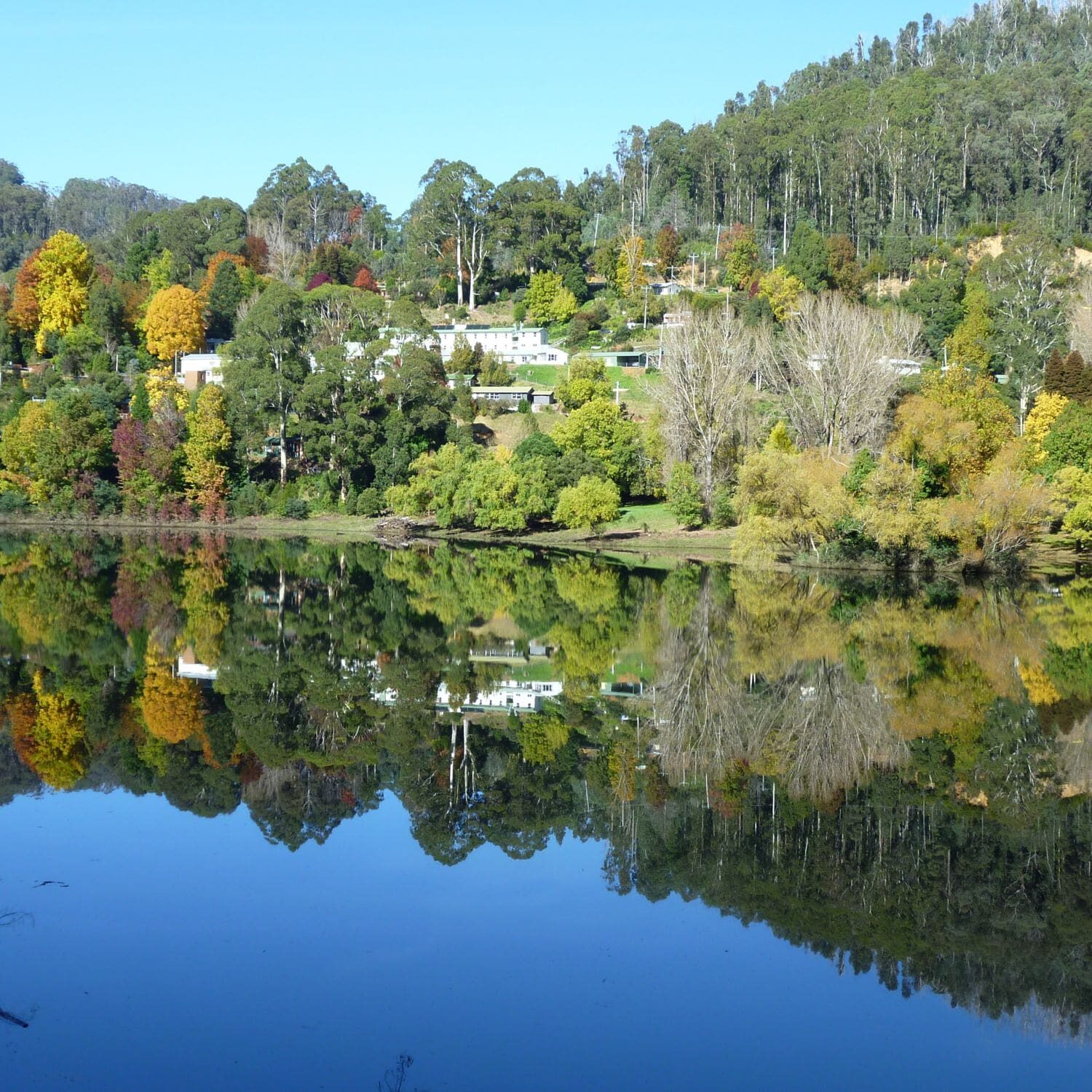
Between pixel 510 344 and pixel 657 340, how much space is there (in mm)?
8769

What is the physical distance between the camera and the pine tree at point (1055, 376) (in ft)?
171

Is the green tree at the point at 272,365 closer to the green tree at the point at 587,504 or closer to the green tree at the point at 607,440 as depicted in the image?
the green tree at the point at 607,440

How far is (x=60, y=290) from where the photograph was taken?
7375cm

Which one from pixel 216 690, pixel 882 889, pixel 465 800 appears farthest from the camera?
pixel 216 690

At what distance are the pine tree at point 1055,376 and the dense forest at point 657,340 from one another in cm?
20

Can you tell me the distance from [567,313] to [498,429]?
21292mm

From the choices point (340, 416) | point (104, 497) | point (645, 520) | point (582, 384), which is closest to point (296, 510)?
point (340, 416)

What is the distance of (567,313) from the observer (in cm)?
8131

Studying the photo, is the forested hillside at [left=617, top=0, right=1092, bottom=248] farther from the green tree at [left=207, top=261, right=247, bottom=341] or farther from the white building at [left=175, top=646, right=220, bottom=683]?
the white building at [left=175, top=646, right=220, bottom=683]

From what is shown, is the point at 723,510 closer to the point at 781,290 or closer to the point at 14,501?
the point at 781,290

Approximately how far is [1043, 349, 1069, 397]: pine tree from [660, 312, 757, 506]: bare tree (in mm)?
12773

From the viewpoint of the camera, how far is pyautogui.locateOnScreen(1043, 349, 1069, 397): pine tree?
171ft

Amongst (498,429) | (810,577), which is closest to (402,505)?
(498,429)

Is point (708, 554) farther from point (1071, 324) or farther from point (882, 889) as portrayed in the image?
point (882, 889)
